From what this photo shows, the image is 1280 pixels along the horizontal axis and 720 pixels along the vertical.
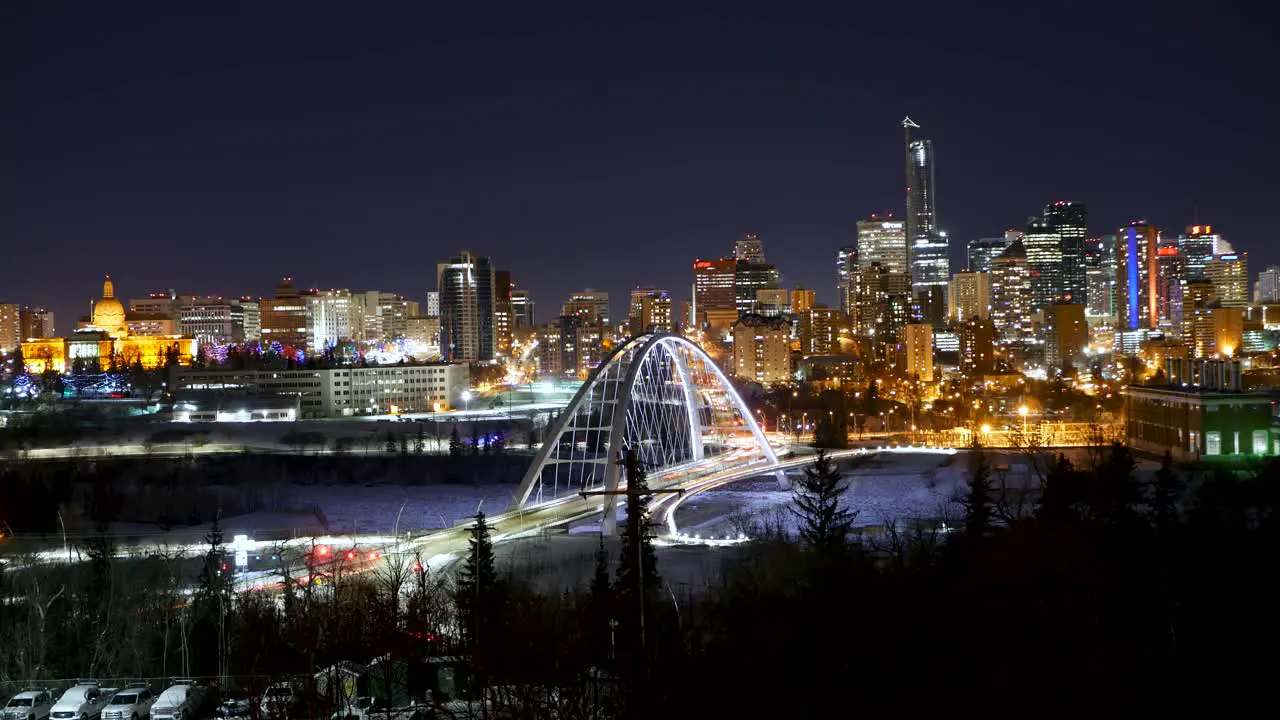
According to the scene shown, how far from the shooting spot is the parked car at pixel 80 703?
1598 centimetres

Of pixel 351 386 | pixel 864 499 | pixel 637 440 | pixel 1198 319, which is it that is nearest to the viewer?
pixel 864 499

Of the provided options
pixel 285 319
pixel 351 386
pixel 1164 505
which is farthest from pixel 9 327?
pixel 1164 505

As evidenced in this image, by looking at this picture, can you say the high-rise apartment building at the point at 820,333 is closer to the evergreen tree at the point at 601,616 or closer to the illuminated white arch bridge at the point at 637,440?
the illuminated white arch bridge at the point at 637,440

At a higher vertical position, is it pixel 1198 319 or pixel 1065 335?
pixel 1198 319

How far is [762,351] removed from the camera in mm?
120188

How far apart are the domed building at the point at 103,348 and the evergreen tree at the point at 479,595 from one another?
94.6 metres

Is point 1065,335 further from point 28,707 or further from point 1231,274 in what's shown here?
point 28,707

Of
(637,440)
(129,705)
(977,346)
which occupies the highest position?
(977,346)

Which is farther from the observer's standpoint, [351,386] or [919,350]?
[919,350]

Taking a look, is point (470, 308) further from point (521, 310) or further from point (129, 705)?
point (129, 705)

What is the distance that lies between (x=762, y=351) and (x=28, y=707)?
105991mm

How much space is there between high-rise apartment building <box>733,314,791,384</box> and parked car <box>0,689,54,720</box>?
104m

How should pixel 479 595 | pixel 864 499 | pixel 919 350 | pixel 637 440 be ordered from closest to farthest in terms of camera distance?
1. pixel 479 595
2. pixel 864 499
3. pixel 637 440
4. pixel 919 350

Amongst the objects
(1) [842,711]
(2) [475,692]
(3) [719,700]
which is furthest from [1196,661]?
(2) [475,692]
